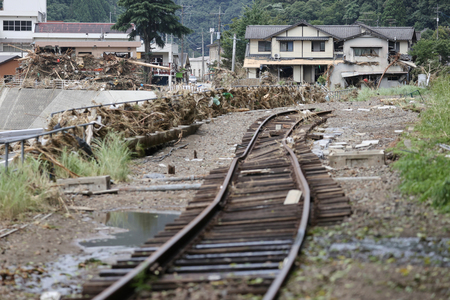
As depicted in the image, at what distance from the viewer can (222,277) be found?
15.3 ft

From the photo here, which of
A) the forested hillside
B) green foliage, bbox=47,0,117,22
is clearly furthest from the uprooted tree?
green foliage, bbox=47,0,117,22

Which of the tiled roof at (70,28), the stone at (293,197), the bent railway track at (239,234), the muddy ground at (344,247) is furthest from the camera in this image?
the tiled roof at (70,28)

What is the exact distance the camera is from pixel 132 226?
295 inches

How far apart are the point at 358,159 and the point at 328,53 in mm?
51069

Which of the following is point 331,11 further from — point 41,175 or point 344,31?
point 41,175

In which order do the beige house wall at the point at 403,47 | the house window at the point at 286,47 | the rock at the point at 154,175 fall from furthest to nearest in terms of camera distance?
1. the beige house wall at the point at 403,47
2. the house window at the point at 286,47
3. the rock at the point at 154,175

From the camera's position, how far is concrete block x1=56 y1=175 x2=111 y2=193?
940 cm

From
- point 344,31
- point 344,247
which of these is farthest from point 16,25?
point 344,247

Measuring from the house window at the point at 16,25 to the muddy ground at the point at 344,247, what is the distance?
77.3m

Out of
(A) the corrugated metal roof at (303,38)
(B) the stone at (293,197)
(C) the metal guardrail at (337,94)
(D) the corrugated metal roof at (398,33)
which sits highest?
(D) the corrugated metal roof at (398,33)

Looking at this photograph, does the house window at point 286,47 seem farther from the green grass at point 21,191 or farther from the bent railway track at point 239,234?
the green grass at point 21,191

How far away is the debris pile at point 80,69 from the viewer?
46.5 meters

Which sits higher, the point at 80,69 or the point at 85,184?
the point at 80,69

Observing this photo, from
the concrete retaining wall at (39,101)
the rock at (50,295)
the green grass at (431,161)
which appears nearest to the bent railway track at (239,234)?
the rock at (50,295)
